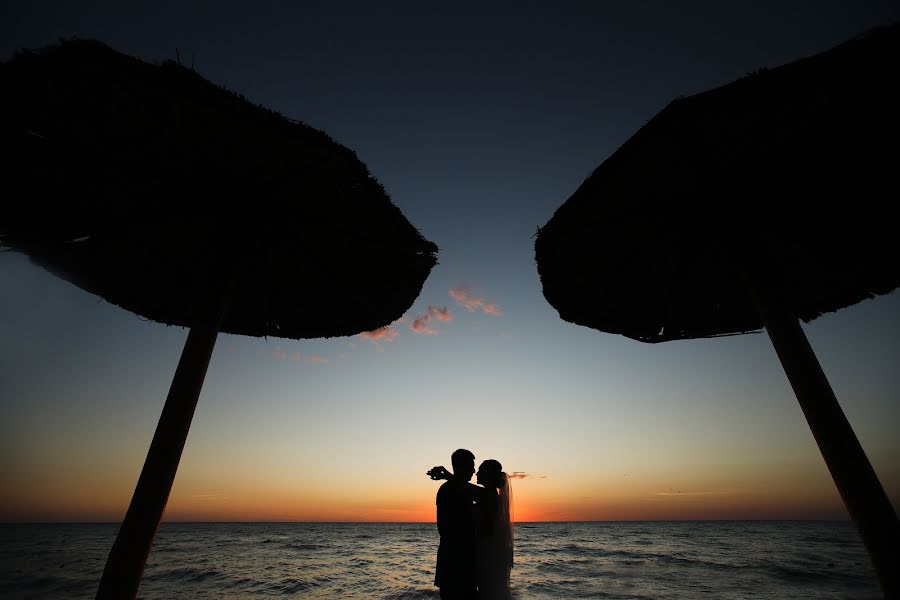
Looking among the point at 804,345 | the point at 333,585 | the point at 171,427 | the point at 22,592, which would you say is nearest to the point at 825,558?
the point at 333,585

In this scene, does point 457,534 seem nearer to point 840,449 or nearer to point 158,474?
point 158,474

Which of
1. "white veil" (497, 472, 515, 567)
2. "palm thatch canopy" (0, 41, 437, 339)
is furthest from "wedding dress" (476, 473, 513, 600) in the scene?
"palm thatch canopy" (0, 41, 437, 339)

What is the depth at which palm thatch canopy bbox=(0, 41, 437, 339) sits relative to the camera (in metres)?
2.70

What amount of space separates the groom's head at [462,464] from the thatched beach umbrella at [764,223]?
2.10 meters

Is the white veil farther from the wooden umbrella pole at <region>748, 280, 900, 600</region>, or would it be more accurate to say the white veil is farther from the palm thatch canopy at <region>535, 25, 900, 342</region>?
the wooden umbrella pole at <region>748, 280, 900, 600</region>

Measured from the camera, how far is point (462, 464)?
9.75ft

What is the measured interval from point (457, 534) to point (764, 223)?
13.6 feet

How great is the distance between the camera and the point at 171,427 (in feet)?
8.00

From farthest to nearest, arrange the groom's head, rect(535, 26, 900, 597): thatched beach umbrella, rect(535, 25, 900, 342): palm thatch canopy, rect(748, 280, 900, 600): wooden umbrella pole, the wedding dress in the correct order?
the wedding dress, the groom's head, rect(535, 25, 900, 342): palm thatch canopy, rect(535, 26, 900, 597): thatched beach umbrella, rect(748, 280, 900, 600): wooden umbrella pole

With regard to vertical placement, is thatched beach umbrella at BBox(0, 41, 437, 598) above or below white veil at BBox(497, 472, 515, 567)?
above

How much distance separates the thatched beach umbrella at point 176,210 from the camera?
2518 millimetres

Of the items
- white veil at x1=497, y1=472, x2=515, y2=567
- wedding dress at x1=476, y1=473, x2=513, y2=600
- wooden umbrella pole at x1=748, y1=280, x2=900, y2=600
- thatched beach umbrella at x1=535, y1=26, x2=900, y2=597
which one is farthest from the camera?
white veil at x1=497, y1=472, x2=515, y2=567

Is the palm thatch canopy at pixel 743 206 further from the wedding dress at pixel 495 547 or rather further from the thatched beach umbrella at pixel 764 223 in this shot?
the wedding dress at pixel 495 547

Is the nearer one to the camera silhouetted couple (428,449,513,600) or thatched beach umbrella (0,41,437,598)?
thatched beach umbrella (0,41,437,598)
